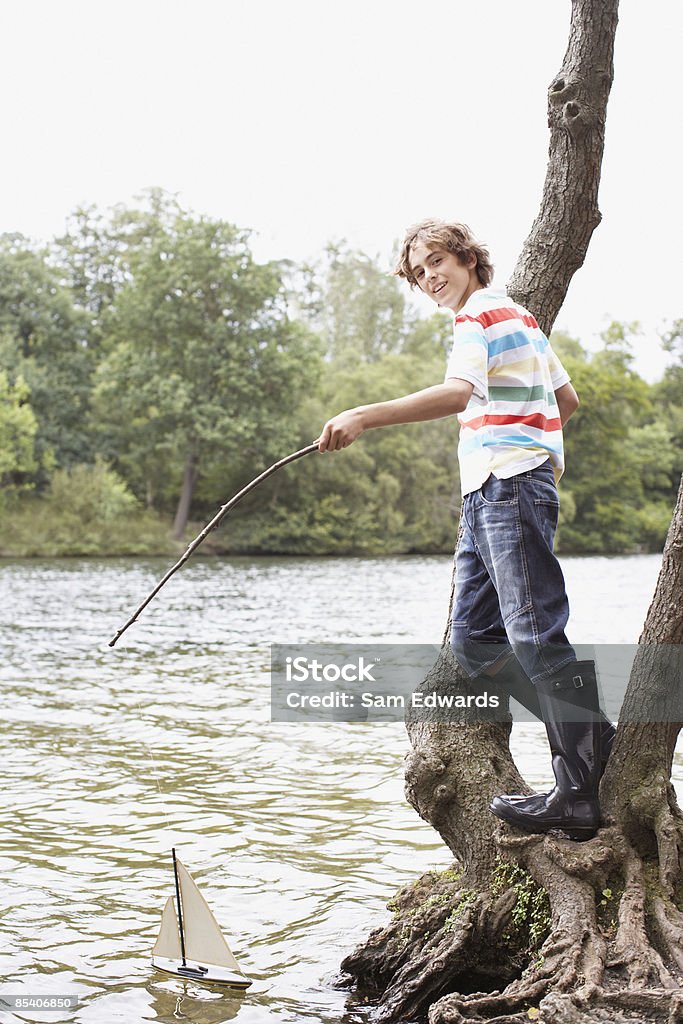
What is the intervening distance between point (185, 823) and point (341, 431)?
13.9ft

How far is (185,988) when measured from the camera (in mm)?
4363

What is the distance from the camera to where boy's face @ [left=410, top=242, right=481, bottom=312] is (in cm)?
384

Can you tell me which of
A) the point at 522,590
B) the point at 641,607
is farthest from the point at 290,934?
the point at 641,607

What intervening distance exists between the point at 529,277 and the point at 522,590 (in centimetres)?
151

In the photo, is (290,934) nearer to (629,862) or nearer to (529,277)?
(629,862)

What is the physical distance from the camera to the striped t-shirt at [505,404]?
3652mm

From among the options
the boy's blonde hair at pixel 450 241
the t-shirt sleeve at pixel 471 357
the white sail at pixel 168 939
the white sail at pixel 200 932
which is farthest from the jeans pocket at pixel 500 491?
the white sail at pixel 168 939

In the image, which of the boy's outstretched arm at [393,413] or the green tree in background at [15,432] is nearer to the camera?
the boy's outstretched arm at [393,413]

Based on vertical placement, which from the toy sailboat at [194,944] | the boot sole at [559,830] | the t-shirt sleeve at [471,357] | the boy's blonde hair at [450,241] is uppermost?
the boy's blonde hair at [450,241]

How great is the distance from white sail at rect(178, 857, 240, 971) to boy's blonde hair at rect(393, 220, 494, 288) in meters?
2.46

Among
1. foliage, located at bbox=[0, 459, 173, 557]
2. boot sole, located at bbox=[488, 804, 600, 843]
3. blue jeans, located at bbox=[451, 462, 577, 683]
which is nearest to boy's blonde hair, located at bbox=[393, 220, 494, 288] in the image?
blue jeans, located at bbox=[451, 462, 577, 683]

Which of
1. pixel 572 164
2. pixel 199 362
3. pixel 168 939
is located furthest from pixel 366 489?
pixel 168 939

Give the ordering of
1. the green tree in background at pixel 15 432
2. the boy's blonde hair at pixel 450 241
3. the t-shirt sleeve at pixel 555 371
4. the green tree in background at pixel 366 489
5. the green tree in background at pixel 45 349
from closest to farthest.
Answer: the boy's blonde hair at pixel 450 241 < the t-shirt sleeve at pixel 555 371 < the green tree in background at pixel 15 432 < the green tree in background at pixel 45 349 < the green tree in background at pixel 366 489

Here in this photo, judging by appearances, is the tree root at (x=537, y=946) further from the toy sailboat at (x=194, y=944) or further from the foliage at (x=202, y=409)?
the foliage at (x=202, y=409)
